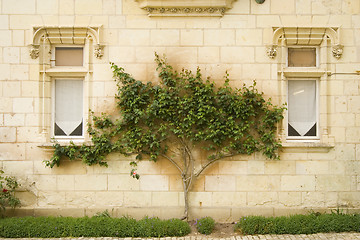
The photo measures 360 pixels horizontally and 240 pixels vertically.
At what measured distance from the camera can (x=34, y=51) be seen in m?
6.93

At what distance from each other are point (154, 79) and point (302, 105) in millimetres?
2928

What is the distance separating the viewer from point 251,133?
273 inches

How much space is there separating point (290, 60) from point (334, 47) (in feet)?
2.68

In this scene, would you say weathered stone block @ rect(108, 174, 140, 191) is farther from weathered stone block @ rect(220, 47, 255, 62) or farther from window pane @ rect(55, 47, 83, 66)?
weathered stone block @ rect(220, 47, 255, 62)

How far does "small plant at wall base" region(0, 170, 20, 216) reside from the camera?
673 cm

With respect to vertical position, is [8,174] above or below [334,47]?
below

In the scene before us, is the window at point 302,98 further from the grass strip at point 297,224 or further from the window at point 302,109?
the grass strip at point 297,224

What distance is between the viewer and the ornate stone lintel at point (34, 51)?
692 cm

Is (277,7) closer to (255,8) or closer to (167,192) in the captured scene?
(255,8)

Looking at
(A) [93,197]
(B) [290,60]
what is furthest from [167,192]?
(B) [290,60]

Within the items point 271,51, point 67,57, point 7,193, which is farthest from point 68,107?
point 271,51

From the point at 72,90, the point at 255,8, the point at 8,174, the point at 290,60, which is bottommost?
the point at 8,174

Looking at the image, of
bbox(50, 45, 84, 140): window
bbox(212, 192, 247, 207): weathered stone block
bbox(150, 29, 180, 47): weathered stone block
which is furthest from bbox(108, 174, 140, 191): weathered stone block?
bbox(150, 29, 180, 47): weathered stone block

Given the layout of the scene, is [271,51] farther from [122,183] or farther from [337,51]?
[122,183]
